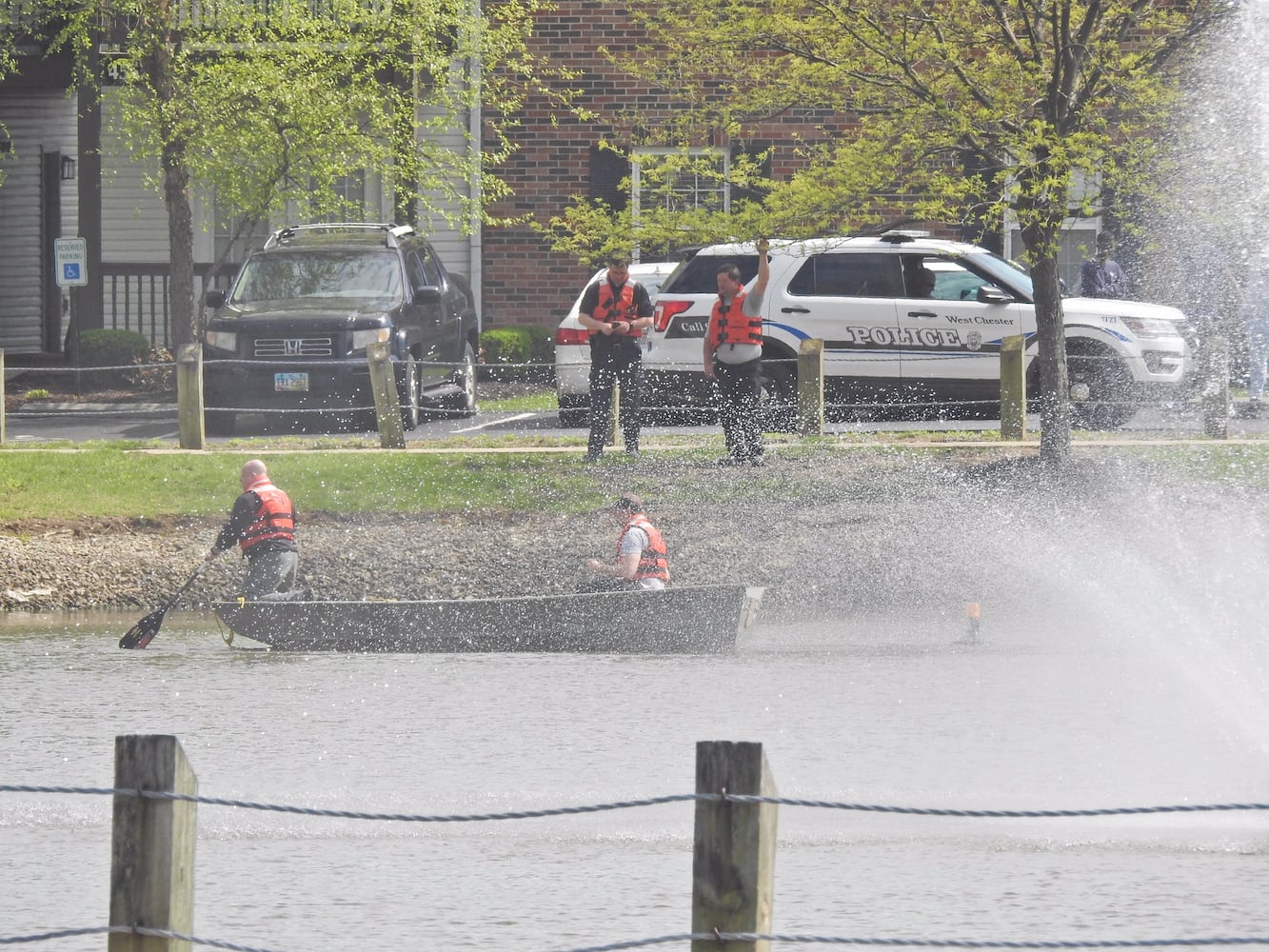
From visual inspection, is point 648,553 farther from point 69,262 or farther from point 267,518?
point 69,262

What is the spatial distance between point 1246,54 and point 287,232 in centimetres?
1061

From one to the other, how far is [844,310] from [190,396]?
6.21 metres

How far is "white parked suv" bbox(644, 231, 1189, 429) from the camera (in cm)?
2020

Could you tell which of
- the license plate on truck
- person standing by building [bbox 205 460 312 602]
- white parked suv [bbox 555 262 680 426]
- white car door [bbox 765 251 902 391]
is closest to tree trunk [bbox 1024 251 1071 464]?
white car door [bbox 765 251 902 391]

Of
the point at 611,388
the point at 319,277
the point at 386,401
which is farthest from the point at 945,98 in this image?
the point at 319,277

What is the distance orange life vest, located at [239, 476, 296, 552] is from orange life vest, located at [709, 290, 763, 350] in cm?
487

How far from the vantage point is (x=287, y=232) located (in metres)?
23.4

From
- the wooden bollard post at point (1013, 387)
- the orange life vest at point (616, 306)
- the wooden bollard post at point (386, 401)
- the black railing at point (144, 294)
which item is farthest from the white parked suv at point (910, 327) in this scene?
the black railing at point (144, 294)

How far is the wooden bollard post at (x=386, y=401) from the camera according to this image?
62.7ft

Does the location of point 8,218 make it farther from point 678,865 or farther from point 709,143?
point 678,865

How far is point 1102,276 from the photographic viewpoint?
73.0 feet

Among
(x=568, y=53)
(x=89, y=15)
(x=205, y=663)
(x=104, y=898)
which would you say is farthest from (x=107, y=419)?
(x=104, y=898)

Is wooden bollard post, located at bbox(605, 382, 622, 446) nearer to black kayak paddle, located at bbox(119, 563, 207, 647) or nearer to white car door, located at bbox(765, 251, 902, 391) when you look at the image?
white car door, located at bbox(765, 251, 902, 391)

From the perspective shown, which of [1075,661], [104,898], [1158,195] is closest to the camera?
[104,898]
